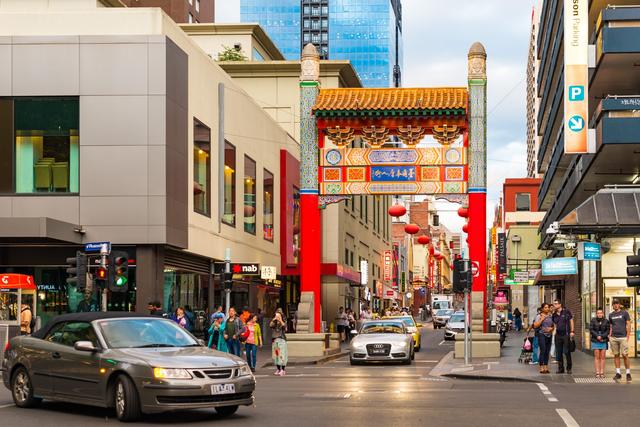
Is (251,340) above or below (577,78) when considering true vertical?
below

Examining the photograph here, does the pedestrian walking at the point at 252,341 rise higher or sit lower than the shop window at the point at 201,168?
lower

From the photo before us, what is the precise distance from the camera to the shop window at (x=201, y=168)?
122 ft

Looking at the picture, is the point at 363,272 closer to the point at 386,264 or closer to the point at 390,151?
the point at 386,264

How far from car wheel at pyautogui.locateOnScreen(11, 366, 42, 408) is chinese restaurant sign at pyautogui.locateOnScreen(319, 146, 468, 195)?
22593 millimetres

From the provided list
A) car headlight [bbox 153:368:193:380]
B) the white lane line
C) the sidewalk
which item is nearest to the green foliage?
the sidewalk

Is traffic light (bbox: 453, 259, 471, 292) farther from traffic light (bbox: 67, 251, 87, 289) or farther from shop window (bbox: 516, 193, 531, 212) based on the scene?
shop window (bbox: 516, 193, 531, 212)

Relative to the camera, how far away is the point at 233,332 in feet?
94.1

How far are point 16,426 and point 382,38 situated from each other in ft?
615

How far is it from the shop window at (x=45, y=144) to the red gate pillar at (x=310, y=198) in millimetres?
8809

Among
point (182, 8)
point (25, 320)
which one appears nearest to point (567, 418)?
point (25, 320)

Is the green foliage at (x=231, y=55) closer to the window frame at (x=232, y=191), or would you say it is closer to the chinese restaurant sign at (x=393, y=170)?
the window frame at (x=232, y=191)

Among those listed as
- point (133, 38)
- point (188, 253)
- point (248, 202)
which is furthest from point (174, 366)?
point (248, 202)

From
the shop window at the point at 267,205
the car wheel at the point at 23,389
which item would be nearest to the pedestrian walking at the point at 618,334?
the car wheel at the point at 23,389

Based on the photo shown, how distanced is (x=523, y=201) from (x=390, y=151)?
204ft
